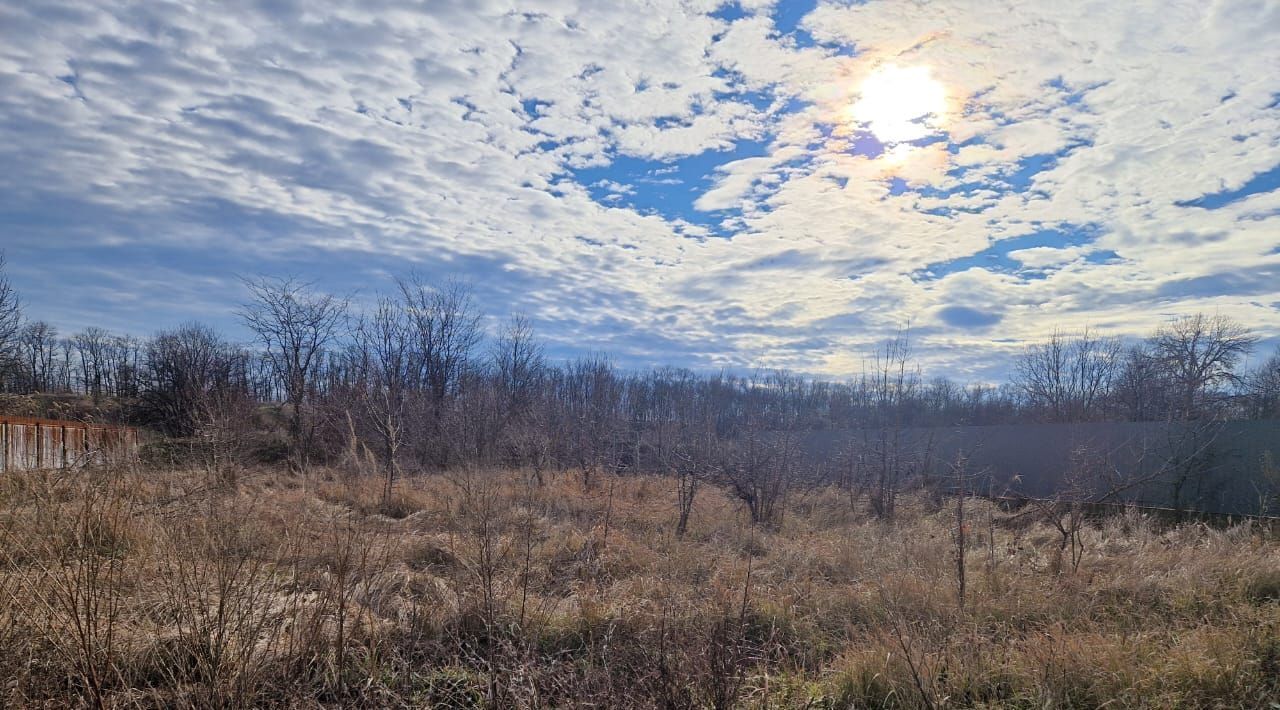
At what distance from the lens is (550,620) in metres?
6.00

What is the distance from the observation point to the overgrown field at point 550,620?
4043 mm

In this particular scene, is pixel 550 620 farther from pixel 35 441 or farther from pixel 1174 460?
pixel 1174 460

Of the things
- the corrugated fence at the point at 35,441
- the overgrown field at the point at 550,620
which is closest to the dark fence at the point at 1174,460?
the overgrown field at the point at 550,620

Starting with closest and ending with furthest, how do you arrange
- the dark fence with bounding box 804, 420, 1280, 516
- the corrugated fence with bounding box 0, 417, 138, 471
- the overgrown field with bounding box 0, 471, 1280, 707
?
the overgrown field with bounding box 0, 471, 1280, 707, the corrugated fence with bounding box 0, 417, 138, 471, the dark fence with bounding box 804, 420, 1280, 516

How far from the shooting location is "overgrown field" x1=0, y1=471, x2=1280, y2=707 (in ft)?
13.3

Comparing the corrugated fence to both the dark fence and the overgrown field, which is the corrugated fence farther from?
the dark fence

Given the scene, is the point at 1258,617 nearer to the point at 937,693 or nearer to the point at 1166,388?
the point at 937,693

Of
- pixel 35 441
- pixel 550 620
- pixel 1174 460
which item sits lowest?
pixel 550 620

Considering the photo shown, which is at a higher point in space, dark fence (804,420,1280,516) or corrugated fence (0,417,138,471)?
corrugated fence (0,417,138,471)

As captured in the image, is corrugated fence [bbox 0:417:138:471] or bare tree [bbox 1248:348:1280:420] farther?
bare tree [bbox 1248:348:1280:420]

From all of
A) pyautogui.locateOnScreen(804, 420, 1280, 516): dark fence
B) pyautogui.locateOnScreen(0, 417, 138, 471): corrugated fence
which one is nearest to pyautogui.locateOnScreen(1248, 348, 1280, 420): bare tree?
pyautogui.locateOnScreen(804, 420, 1280, 516): dark fence

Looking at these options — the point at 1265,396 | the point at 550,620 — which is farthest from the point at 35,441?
the point at 1265,396

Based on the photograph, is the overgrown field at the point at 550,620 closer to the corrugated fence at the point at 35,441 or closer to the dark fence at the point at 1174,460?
the corrugated fence at the point at 35,441

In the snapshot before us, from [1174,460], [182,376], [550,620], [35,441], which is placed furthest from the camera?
[182,376]
